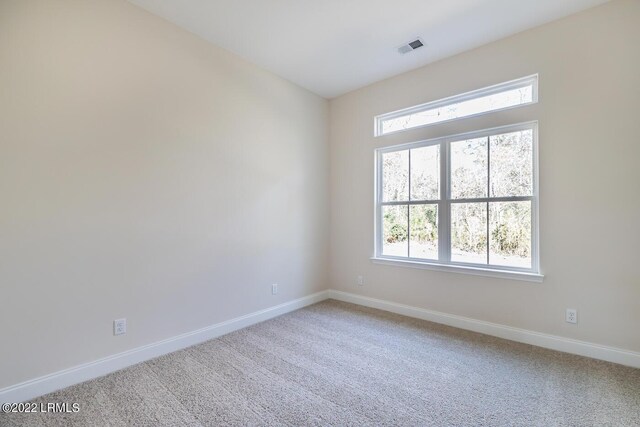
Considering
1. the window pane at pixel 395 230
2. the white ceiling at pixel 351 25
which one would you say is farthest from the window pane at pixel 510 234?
the white ceiling at pixel 351 25

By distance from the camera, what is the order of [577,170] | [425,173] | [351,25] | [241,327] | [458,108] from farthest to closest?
[425,173] → [458,108] → [241,327] → [351,25] → [577,170]

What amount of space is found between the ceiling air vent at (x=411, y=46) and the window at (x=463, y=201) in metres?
1.02

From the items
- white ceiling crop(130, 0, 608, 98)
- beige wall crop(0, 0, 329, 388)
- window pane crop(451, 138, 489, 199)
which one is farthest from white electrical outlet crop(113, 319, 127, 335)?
window pane crop(451, 138, 489, 199)

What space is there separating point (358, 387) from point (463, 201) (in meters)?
2.21

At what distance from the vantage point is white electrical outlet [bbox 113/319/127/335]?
2.30m

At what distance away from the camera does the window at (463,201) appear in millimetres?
2859

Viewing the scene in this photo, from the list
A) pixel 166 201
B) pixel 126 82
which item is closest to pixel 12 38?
pixel 126 82

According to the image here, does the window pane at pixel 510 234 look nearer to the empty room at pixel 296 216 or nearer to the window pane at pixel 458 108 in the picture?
the empty room at pixel 296 216

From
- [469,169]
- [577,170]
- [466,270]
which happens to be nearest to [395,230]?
[466,270]

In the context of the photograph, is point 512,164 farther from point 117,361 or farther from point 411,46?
point 117,361

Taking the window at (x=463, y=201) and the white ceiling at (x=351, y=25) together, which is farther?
the window at (x=463, y=201)

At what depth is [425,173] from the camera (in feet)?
11.5

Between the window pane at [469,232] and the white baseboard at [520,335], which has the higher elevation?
the window pane at [469,232]

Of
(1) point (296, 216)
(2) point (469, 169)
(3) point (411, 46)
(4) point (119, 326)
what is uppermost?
(3) point (411, 46)
